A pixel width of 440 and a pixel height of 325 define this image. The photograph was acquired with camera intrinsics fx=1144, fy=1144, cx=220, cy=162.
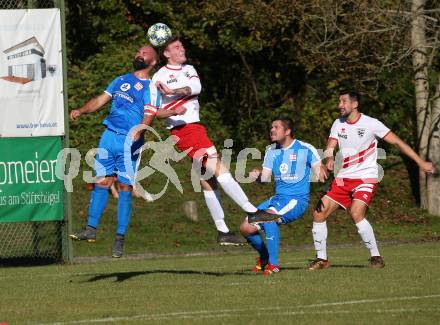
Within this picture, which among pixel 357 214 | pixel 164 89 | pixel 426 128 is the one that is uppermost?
pixel 164 89

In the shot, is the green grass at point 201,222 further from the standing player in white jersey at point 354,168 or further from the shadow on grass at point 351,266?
the standing player in white jersey at point 354,168

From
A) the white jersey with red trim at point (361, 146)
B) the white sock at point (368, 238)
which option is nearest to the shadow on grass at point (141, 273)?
the white sock at point (368, 238)

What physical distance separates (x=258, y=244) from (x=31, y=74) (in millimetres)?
5684

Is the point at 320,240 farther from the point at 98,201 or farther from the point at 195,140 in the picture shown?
the point at 98,201

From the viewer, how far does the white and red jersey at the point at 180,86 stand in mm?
13570

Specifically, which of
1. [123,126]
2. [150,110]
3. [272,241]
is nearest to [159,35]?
[150,110]

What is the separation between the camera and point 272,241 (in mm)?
14227

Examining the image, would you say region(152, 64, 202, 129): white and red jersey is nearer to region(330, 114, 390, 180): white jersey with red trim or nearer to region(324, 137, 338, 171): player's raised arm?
region(324, 137, 338, 171): player's raised arm

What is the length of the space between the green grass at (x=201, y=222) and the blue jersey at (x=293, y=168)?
6474 mm

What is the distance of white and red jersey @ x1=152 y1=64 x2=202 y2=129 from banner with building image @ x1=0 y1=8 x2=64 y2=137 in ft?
16.3

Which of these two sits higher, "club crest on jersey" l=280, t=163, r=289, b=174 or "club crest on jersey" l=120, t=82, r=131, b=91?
"club crest on jersey" l=120, t=82, r=131, b=91

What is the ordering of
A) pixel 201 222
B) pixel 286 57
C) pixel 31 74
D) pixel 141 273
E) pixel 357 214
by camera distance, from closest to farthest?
pixel 141 273
pixel 357 214
pixel 31 74
pixel 201 222
pixel 286 57

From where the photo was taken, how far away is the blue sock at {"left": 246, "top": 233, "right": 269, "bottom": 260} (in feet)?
47.3

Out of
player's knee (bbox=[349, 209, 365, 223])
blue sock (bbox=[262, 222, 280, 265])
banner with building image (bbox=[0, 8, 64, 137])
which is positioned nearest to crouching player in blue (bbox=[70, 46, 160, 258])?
blue sock (bbox=[262, 222, 280, 265])
